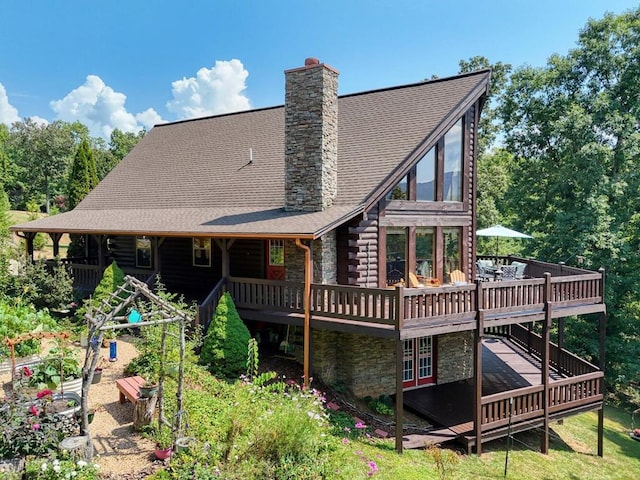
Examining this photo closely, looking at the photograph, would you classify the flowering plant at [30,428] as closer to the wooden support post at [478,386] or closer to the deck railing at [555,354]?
the wooden support post at [478,386]

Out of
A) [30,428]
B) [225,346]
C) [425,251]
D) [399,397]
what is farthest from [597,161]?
[30,428]

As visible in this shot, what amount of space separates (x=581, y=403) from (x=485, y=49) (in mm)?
22762

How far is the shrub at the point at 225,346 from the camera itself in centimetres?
999

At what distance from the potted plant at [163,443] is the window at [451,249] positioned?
8760mm

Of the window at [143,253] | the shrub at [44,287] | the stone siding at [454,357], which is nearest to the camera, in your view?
the stone siding at [454,357]

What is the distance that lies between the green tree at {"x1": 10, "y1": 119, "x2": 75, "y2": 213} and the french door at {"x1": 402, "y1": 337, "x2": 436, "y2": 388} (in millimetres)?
47547

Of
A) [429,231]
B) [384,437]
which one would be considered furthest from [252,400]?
[429,231]

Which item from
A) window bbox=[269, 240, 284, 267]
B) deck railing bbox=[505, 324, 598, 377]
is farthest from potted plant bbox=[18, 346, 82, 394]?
deck railing bbox=[505, 324, 598, 377]

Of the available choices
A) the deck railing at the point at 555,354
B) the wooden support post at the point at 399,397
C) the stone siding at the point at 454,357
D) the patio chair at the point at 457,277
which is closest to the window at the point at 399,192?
the patio chair at the point at 457,277

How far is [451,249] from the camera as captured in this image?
13.3 m

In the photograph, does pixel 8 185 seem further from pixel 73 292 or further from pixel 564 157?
pixel 564 157

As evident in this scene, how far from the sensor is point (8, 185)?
4809 centimetres

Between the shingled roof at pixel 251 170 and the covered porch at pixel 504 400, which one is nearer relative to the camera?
the covered porch at pixel 504 400

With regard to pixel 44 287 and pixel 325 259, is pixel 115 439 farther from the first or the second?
pixel 44 287
